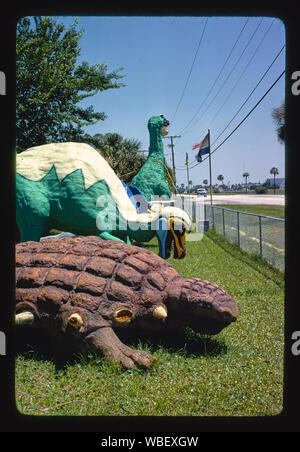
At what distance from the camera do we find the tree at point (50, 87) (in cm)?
434

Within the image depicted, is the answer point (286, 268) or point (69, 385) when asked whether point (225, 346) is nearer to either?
point (69, 385)

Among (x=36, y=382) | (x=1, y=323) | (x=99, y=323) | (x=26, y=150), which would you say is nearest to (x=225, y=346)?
(x=99, y=323)

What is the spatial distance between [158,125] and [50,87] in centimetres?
183

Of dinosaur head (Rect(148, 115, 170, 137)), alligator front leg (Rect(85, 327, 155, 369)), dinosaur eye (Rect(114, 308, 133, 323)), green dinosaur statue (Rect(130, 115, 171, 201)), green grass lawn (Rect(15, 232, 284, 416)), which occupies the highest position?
dinosaur head (Rect(148, 115, 170, 137))

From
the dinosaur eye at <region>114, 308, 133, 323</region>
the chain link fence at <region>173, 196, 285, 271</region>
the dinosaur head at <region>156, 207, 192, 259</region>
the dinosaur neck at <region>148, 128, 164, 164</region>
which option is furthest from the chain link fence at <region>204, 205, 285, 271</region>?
the dinosaur eye at <region>114, 308, 133, 323</region>

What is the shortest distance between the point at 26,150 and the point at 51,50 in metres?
1.77

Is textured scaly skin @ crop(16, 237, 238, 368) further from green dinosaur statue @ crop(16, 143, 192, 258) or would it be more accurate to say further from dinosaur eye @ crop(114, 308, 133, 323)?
green dinosaur statue @ crop(16, 143, 192, 258)

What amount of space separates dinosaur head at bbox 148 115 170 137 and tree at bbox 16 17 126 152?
3.41ft

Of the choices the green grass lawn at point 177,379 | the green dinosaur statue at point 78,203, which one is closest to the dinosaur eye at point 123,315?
the green grass lawn at point 177,379

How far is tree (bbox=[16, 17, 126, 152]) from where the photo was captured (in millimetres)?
4344

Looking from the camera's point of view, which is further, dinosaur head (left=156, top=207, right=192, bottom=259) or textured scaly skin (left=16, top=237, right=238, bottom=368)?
dinosaur head (left=156, top=207, right=192, bottom=259)

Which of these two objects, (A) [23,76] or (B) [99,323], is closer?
(B) [99,323]

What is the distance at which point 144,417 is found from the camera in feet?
5.25

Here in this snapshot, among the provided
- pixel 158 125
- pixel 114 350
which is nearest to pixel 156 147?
pixel 158 125
